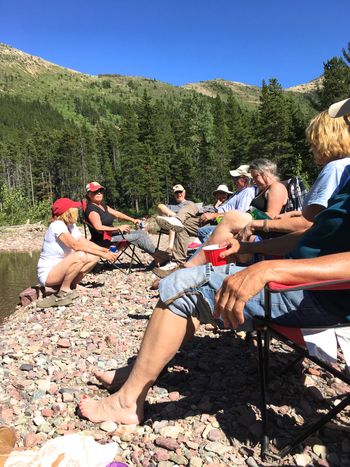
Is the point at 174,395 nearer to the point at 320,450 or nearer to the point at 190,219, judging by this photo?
the point at 320,450

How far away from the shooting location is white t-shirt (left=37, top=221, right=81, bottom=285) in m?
5.09

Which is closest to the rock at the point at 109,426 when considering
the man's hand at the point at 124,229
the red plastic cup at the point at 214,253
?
the red plastic cup at the point at 214,253

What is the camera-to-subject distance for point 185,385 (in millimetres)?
2635

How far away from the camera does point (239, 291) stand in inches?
62.9

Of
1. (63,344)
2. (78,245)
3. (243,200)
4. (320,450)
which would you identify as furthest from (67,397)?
(243,200)

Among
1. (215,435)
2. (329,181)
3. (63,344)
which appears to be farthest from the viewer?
(63,344)

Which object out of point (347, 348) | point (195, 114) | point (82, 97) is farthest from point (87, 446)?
point (82, 97)

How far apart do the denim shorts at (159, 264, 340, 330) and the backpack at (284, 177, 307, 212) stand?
236 centimetres

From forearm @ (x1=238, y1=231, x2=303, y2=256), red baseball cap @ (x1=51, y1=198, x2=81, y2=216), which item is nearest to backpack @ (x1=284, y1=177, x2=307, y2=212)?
forearm @ (x1=238, y1=231, x2=303, y2=256)

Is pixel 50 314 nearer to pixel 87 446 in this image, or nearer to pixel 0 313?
pixel 0 313

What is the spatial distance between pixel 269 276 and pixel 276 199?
251 cm

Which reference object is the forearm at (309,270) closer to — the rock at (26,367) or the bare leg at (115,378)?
the bare leg at (115,378)

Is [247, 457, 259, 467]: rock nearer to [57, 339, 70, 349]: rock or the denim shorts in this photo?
the denim shorts

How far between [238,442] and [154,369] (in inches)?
21.6
